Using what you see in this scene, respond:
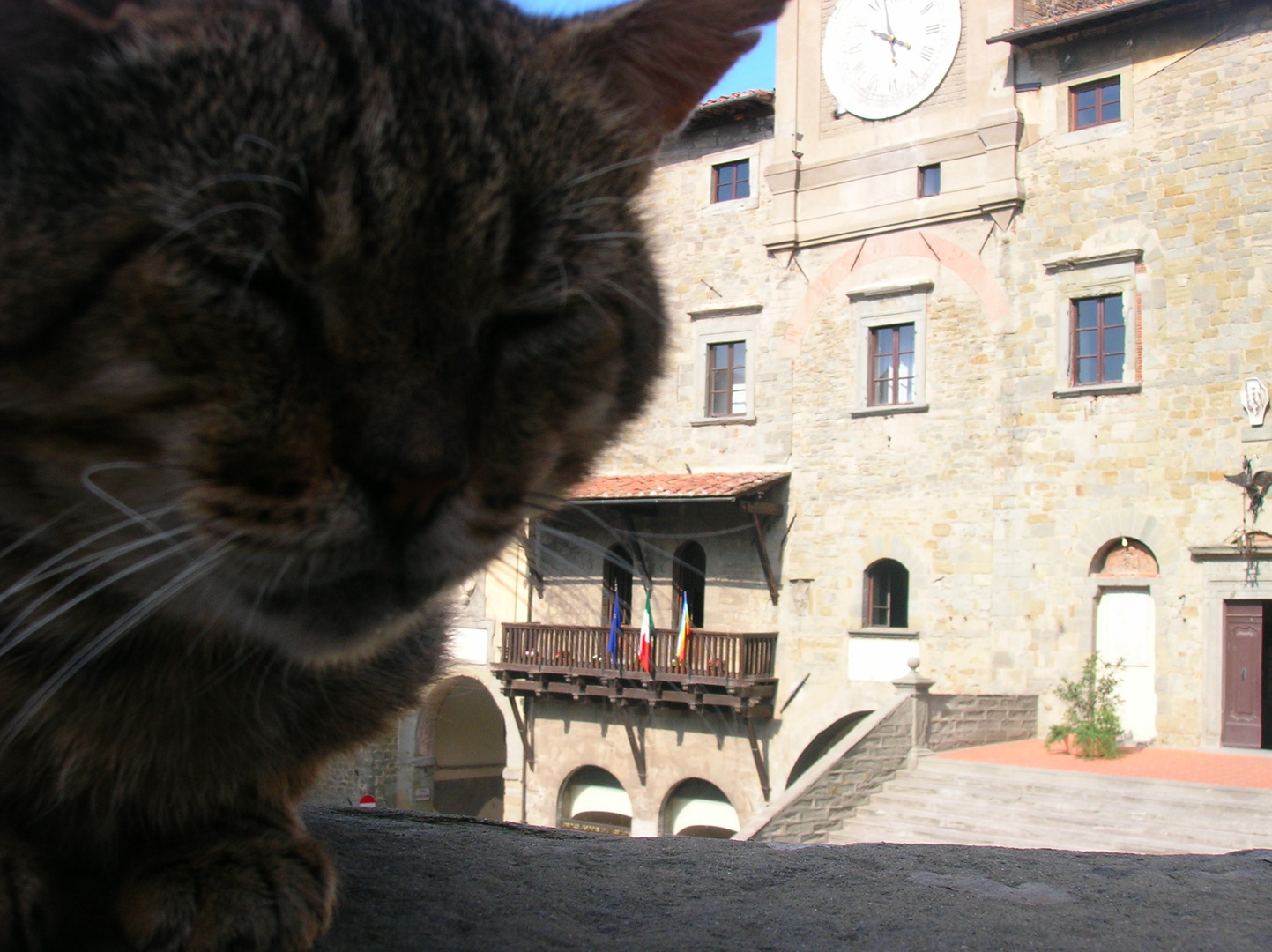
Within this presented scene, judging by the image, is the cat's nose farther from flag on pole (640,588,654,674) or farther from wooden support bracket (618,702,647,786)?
wooden support bracket (618,702,647,786)

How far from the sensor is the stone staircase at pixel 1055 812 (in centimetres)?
1162

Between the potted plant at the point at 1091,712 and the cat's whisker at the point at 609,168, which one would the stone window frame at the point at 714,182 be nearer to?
the potted plant at the point at 1091,712

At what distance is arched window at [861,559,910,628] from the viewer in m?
17.7

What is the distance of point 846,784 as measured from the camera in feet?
46.6

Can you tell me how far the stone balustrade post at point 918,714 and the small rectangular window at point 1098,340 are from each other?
4790 mm

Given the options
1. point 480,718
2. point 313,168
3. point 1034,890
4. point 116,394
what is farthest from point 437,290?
point 480,718

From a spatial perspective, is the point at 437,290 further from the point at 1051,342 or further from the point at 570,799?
the point at 570,799

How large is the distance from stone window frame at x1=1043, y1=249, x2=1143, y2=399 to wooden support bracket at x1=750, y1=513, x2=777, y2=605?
4.70 metres

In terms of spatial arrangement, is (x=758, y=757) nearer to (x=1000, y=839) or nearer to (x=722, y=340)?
(x=1000, y=839)

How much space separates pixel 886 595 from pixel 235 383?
56.6 feet

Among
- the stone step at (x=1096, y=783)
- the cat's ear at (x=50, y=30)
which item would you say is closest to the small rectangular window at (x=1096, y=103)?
the stone step at (x=1096, y=783)

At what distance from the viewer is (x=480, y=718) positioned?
23.5 m

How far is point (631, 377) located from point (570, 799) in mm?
19456

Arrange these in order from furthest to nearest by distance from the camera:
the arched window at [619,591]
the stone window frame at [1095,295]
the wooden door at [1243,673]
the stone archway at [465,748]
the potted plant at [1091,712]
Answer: the stone archway at [465,748] < the arched window at [619,591] < the stone window frame at [1095,295] < the wooden door at [1243,673] < the potted plant at [1091,712]
